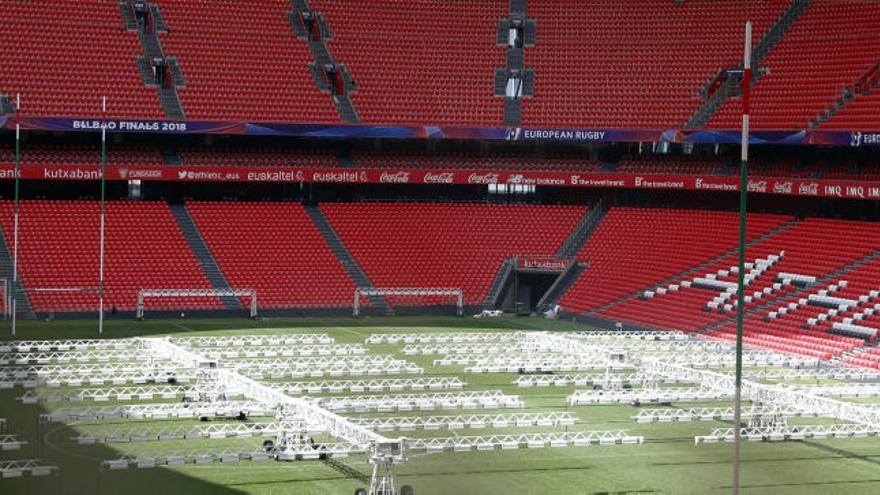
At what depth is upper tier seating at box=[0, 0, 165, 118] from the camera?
6981 centimetres

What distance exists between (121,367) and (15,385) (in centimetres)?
344

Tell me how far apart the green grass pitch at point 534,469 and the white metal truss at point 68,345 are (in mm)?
8860

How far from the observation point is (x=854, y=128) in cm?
6419

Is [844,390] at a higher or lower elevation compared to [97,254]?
lower

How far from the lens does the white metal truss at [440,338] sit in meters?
56.8

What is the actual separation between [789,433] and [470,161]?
3984 cm

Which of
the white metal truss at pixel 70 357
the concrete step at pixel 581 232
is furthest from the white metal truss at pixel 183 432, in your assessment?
the concrete step at pixel 581 232

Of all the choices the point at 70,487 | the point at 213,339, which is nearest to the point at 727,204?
the point at 213,339

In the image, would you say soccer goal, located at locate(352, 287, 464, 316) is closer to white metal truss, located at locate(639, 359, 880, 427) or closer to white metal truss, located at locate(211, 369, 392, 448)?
white metal truss, located at locate(639, 359, 880, 427)

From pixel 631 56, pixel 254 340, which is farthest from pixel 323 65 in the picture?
pixel 254 340

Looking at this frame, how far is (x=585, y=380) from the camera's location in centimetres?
4569

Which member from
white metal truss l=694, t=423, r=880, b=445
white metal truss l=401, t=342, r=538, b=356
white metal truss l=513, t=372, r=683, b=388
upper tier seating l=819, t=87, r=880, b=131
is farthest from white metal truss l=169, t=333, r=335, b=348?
upper tier seating l=819, t=87, r=880, b=131

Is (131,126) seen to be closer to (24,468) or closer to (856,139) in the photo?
(856,139)

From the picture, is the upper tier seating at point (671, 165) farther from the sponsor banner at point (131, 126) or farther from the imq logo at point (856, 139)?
the sponsor banner at point (131, 126)
